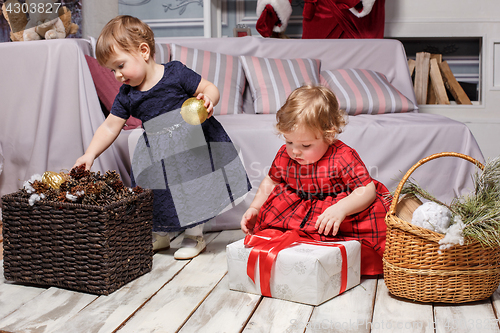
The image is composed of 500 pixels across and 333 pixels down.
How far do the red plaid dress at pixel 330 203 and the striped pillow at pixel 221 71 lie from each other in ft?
2.81

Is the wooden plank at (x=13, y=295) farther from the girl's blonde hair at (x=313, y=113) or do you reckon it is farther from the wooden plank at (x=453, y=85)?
the wooden plank at (x=453, y=85)

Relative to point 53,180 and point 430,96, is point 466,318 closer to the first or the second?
point 53,180

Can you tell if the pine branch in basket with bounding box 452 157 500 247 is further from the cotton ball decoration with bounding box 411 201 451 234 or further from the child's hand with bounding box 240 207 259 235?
the child's hand with bounding box 240 207 259 235

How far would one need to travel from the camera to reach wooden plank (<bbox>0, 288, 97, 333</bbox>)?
0.92 m

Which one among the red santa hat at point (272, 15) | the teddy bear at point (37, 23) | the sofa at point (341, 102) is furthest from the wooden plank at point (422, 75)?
the teddy bear at point (37, 23)

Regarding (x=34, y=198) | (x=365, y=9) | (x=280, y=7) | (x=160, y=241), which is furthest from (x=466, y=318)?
(x=280, y=7)

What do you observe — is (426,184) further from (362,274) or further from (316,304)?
(316,304)

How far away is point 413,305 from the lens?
99cm

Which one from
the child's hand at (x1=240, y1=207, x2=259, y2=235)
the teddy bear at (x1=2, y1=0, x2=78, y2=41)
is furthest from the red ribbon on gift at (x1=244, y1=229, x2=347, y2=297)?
the teddy bear at (x1=2, y1=0, x2=78, y2=41)

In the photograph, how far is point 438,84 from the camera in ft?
9.03

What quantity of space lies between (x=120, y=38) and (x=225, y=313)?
0.80 metres

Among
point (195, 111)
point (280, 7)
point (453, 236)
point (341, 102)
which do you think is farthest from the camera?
point (280, 7)

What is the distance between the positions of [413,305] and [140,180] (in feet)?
2.87

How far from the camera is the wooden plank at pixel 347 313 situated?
900mm
